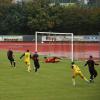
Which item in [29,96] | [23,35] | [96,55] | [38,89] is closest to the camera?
[29,96]

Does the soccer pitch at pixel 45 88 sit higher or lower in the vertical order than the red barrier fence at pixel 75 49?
lower

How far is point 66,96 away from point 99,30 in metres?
69.8

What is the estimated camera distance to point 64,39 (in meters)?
63.8

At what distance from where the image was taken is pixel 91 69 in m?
30.0

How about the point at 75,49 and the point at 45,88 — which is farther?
the point at 75,49

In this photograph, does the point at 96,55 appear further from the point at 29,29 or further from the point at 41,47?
the point at 29,29

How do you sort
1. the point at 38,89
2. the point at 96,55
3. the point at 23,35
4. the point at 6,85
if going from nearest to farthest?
the point at 38,89
the point at 6,85
the point at 96,55
the point at 23,35

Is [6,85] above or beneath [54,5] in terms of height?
beneath

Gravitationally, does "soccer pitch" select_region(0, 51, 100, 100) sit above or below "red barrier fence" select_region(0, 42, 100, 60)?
below

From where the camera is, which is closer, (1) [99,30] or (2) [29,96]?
(2) [29,96]

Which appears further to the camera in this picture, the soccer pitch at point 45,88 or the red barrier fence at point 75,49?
the red barrier fence at point 75,49

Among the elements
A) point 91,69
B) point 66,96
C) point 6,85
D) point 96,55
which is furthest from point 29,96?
point 96,55

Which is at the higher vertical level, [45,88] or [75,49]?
[75,49]

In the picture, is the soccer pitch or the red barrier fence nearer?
the soccer pitch
